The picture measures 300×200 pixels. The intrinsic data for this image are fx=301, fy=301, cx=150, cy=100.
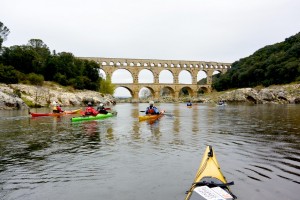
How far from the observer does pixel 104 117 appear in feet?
92.8

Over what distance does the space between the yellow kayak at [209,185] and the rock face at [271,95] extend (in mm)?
63298

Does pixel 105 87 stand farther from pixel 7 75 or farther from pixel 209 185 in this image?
pixel 209 185

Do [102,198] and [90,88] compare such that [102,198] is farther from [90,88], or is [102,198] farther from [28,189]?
[90,88]

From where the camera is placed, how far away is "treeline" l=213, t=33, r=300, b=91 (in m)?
74.2

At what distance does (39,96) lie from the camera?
56.5 m

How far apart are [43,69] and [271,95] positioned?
52.6 meters

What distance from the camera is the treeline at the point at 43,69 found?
5859 cm

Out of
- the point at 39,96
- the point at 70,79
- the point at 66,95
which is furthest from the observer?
the point at 70,79

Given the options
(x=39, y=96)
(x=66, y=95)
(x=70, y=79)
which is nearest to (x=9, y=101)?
(x=39, y=96)

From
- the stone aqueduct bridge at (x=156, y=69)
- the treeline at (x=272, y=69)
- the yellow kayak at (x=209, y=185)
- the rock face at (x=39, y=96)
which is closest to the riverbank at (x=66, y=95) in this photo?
the rock face at (x=39, y=96)

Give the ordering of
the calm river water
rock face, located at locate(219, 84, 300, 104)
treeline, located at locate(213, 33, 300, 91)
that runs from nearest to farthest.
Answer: the calm river water → rock face, located at locate(219, 84, 300, 104) → treeline, located at locate(213, 33, 300, 91)

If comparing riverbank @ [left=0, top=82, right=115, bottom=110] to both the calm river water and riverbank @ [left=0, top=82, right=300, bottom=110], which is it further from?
the calm river water

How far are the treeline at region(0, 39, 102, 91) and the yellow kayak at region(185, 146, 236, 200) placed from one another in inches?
2104

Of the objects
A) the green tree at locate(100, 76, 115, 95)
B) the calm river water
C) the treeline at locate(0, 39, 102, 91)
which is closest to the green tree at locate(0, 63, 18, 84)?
the treeline at locate(0, 39, 102, 91)
